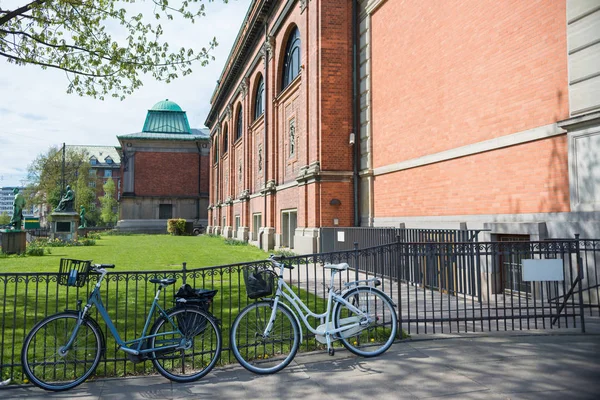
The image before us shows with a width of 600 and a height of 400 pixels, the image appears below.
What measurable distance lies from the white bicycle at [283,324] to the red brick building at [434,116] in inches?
182

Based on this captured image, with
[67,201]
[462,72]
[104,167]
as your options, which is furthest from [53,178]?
[462,72]

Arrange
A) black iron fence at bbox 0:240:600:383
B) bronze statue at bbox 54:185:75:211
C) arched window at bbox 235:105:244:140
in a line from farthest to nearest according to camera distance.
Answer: arched window at bbox 235:105:244:140
bronze statue at bbox 54:185:75:211
black iron fence at bbox 0:240:600:383

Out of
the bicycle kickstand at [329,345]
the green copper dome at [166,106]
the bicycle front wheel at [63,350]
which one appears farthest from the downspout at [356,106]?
the green copper dome at [166,106]

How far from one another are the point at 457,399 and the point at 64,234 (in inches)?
1209

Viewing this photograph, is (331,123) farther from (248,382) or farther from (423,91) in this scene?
(248,382)

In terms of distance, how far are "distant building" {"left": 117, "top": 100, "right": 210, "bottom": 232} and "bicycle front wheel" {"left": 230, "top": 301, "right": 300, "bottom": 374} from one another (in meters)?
54.0

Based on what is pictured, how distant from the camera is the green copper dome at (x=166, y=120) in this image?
209ft

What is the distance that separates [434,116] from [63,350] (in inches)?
412

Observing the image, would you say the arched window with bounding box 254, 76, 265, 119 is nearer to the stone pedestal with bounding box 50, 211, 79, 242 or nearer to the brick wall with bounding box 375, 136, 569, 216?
the stone pedestal with bounding box 50, 211, 79, 242

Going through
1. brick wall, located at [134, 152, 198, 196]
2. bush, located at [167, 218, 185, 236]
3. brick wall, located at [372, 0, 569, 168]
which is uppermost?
brick wall, located at [134, 152, 198, 196]

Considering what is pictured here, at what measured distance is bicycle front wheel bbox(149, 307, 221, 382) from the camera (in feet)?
15.5

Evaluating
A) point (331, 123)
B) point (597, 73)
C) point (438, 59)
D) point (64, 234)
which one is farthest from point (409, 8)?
point (64, 234)

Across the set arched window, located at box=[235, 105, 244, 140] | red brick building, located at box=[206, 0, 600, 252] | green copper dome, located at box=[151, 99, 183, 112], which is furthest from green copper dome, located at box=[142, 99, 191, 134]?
red brick building, located at box=[206, 0, 600, 252]

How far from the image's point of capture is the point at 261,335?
5.09 m
